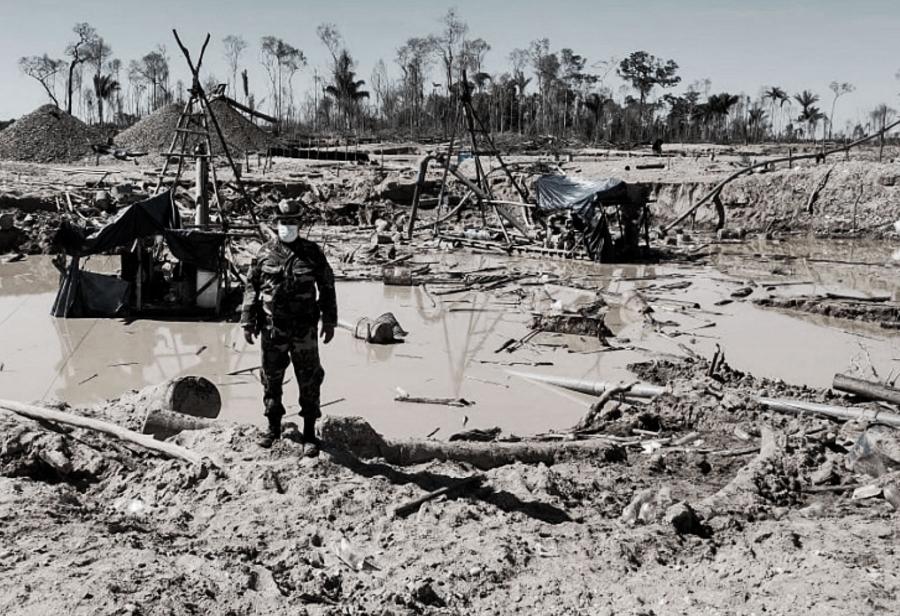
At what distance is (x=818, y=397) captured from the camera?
8234 millimetres

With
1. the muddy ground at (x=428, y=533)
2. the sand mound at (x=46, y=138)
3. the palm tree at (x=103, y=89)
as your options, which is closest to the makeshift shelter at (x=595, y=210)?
the muddy ground at (x=428, y=533)

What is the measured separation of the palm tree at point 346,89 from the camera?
64000 millimetres

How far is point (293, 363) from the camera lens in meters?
5.83

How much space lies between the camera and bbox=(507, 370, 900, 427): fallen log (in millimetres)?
7152

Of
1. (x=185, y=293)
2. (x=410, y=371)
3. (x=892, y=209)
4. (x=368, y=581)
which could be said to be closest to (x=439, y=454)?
(x=368, y=581)

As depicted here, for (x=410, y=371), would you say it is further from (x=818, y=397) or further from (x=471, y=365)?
(x=818, y=397)

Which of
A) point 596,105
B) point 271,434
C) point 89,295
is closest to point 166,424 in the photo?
point 271,434

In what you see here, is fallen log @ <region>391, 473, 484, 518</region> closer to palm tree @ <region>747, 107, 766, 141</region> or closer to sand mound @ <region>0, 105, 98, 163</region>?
sand mound @ <region>0, 105, 98, 163</region>

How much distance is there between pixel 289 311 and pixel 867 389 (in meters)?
5.49

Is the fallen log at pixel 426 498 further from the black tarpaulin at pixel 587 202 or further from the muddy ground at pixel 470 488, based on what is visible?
the black tarpaulin at pixel 587 202

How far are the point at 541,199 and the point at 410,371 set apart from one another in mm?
11471

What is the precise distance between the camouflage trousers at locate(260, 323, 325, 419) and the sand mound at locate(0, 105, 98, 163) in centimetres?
3816

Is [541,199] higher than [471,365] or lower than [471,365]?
higher

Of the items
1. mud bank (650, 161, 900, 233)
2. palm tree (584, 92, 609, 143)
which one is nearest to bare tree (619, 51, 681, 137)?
palm tree (584, 92, 609, 143)
